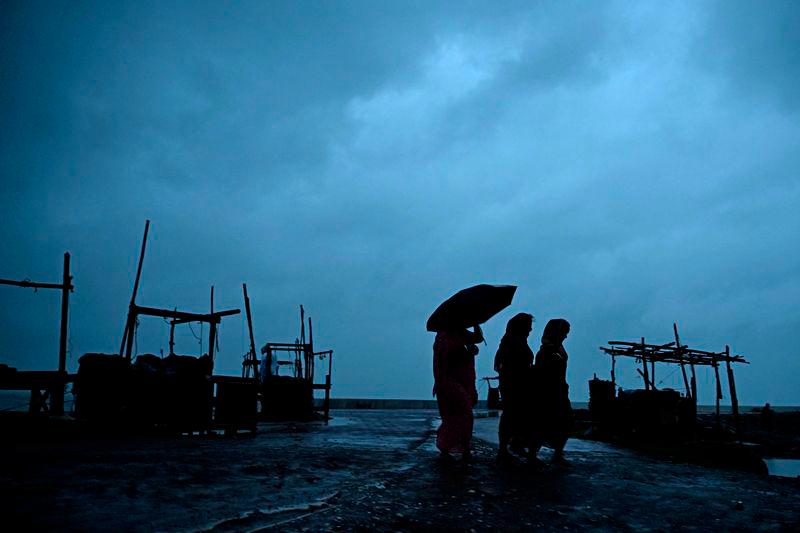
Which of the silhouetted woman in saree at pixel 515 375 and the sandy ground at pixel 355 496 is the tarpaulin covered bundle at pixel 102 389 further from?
the silhouetted woman in saree at pixel 515 375

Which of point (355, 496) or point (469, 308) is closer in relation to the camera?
point (355, 496)

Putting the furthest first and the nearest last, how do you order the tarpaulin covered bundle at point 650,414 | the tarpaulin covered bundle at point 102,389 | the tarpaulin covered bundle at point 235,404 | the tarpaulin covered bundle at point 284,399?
the tarpaulin covered bundle at point 284,399 → the tarpaulin covered bundle at point 650,414 → the tarpaulin covered bundle at point 235,404 → the tarpaulin covered bundle at point 102,389

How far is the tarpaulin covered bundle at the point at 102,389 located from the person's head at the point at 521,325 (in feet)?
24.6

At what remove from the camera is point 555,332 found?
652cm

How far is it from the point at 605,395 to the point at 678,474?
1073 centimetres

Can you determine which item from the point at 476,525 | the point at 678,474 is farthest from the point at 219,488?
the point at 678,474

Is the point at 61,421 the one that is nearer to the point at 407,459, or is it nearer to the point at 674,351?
the point at 407,459

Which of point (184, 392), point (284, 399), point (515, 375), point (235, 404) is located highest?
point (515, 375)

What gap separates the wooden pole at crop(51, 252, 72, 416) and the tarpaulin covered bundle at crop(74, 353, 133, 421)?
1.29 metres

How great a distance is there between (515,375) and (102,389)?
7771 mm

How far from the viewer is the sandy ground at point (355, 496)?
2.68 m

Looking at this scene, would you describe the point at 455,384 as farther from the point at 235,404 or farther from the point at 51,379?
the point at 51,379

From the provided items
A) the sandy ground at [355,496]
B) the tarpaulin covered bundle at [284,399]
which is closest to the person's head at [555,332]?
the sandy ground at [355,496]

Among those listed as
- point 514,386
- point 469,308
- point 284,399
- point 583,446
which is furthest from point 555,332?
point 284,399
